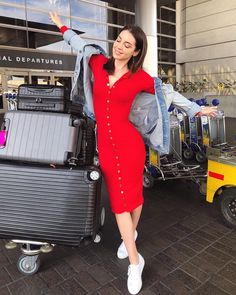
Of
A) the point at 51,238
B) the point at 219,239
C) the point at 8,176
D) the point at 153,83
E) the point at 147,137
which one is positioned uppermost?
the point at 153,83

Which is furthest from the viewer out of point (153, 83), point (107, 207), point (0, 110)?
point (0, 110)

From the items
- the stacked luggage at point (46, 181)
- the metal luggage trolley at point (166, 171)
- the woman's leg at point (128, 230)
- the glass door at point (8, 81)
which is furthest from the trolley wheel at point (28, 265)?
the glass door at point (8, 81)

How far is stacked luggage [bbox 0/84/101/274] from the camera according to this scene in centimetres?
189

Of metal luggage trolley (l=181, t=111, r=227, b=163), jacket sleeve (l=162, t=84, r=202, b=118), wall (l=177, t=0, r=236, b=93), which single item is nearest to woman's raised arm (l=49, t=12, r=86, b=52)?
jacket sleeve (l=162, t=84, r=202, b=118)

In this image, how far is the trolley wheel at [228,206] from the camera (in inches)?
122

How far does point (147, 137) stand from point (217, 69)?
18.4 m

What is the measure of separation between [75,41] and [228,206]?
2279mm

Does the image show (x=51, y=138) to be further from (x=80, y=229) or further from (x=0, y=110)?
(x=0, y=110)

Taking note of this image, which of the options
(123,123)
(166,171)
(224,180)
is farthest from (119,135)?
(166,171)

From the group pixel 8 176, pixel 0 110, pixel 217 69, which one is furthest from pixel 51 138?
pixel 217 69

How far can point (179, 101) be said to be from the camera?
83.4 inches

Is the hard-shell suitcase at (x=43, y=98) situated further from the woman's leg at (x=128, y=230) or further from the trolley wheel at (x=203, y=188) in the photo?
the trolley wheel at (x=203, y=188)

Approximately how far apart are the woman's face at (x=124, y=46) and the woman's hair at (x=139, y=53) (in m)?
0.03

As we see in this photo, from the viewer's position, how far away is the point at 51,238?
1.94 meters
